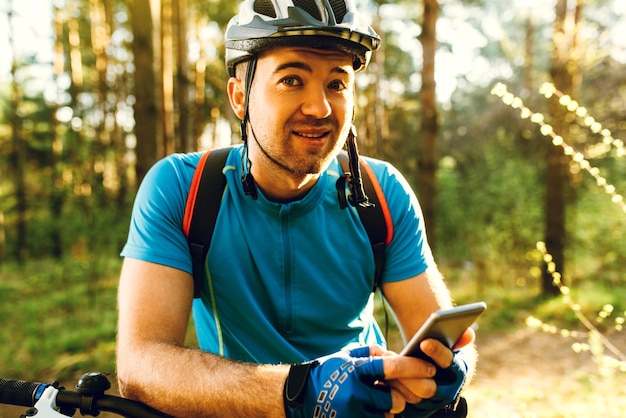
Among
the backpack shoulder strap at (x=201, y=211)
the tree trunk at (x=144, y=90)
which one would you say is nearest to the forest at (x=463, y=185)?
the tree trunk at (x=144, y=90)

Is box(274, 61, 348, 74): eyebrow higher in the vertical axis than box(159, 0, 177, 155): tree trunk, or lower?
lower

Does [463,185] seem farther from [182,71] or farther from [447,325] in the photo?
[447,325]

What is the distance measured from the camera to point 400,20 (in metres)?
24.9

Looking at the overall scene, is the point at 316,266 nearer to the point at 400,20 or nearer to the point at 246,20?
the point at 246,20

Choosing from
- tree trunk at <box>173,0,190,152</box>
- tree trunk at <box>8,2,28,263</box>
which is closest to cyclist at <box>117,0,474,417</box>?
tree trunk at <box>173,0,190,152</box>

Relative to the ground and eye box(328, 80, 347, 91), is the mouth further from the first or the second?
the ground

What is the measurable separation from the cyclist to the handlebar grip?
333 millimetres

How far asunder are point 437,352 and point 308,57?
1.41 metres

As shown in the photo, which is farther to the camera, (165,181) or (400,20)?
(400,20)

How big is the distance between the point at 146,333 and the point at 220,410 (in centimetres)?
44

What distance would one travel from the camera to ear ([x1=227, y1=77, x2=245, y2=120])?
2641 millimetres

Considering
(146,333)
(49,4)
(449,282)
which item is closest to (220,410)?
(146,333)

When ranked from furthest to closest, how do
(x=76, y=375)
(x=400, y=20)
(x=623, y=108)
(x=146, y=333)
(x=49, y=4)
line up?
(x=400, y=20), (x=49, y=4), (x=623, y=108), (x=76, y=375), (x=146, y=333)

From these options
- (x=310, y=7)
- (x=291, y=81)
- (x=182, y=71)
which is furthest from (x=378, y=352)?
(x=182, y=71)
